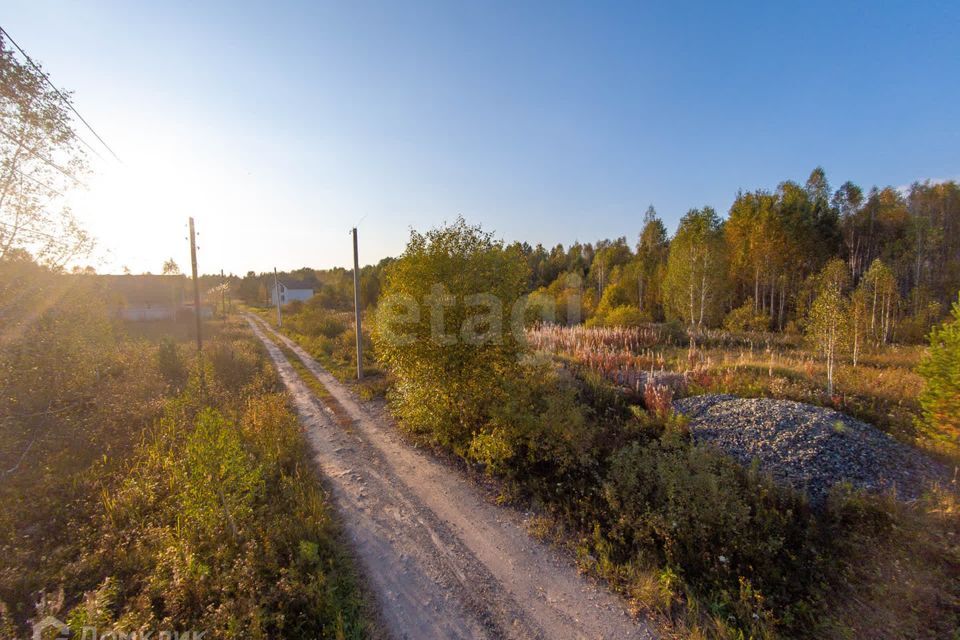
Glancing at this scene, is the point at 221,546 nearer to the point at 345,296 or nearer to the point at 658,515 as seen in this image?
the point at 658,515

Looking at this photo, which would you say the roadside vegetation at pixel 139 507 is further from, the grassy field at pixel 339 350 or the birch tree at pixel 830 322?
the birch tree at pixel 830 322

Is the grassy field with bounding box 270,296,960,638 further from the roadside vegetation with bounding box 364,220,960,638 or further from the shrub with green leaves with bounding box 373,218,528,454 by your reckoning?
the shrub with green leaves with bounding box 373,218,528,454

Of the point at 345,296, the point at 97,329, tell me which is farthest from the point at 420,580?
the point at 345,296

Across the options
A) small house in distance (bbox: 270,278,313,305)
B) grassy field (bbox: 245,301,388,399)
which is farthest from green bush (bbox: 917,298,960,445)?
small house in distance (bbox: 270,278,313,305)

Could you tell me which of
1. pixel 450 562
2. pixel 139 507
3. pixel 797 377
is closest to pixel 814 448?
pixel 797 377

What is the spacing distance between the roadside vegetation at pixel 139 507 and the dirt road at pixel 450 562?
47cm

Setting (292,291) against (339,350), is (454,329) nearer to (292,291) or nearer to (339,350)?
(339,350)

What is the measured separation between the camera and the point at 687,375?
12.0 meters

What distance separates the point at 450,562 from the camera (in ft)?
15.9

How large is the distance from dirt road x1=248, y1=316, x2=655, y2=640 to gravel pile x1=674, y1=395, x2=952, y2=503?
196 inches

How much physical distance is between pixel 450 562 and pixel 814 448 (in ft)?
25.3

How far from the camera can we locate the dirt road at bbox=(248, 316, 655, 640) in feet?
12.9

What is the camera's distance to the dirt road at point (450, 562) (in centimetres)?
392

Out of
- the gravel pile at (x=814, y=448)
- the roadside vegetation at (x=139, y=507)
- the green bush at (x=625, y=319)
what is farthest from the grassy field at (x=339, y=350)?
the green bush at (x=625, y=319)
